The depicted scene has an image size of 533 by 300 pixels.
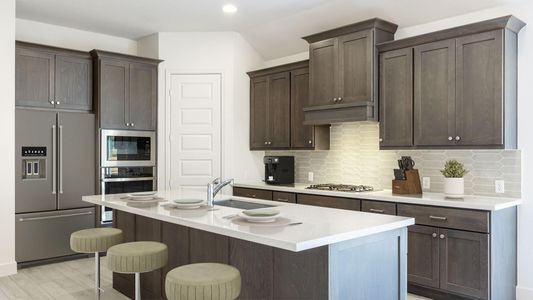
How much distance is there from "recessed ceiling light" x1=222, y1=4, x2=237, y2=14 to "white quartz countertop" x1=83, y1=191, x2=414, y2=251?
2.61m

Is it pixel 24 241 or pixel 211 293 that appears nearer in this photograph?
pixel 211 293

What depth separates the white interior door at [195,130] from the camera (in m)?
5.71

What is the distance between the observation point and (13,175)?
14.4ft

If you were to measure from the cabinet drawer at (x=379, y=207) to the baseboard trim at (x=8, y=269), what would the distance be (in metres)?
3.60

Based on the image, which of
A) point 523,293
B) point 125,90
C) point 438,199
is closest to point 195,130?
point 125,90

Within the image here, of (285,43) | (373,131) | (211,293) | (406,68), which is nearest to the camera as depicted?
(211,293)

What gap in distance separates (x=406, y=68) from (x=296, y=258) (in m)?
2.54

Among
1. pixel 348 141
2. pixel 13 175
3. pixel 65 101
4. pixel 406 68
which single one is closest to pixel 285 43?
pixel 348 141

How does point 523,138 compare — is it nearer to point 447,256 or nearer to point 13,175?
point 447,256

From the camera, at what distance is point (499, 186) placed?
3719mm

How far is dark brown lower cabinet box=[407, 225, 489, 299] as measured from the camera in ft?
10.8

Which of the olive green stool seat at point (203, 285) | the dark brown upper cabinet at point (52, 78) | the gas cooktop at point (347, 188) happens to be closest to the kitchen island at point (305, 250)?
the olive green stool seat at point (203, 285)

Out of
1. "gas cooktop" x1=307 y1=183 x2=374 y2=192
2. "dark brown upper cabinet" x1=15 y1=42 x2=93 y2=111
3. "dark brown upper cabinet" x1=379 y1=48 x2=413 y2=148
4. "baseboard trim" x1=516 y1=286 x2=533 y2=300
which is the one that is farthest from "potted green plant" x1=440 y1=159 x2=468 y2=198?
"dark brown upper cabinet" x1=15 y1=42 x2=93 y2=111

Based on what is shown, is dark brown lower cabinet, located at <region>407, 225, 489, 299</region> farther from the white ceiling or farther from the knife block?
the white ceiling
